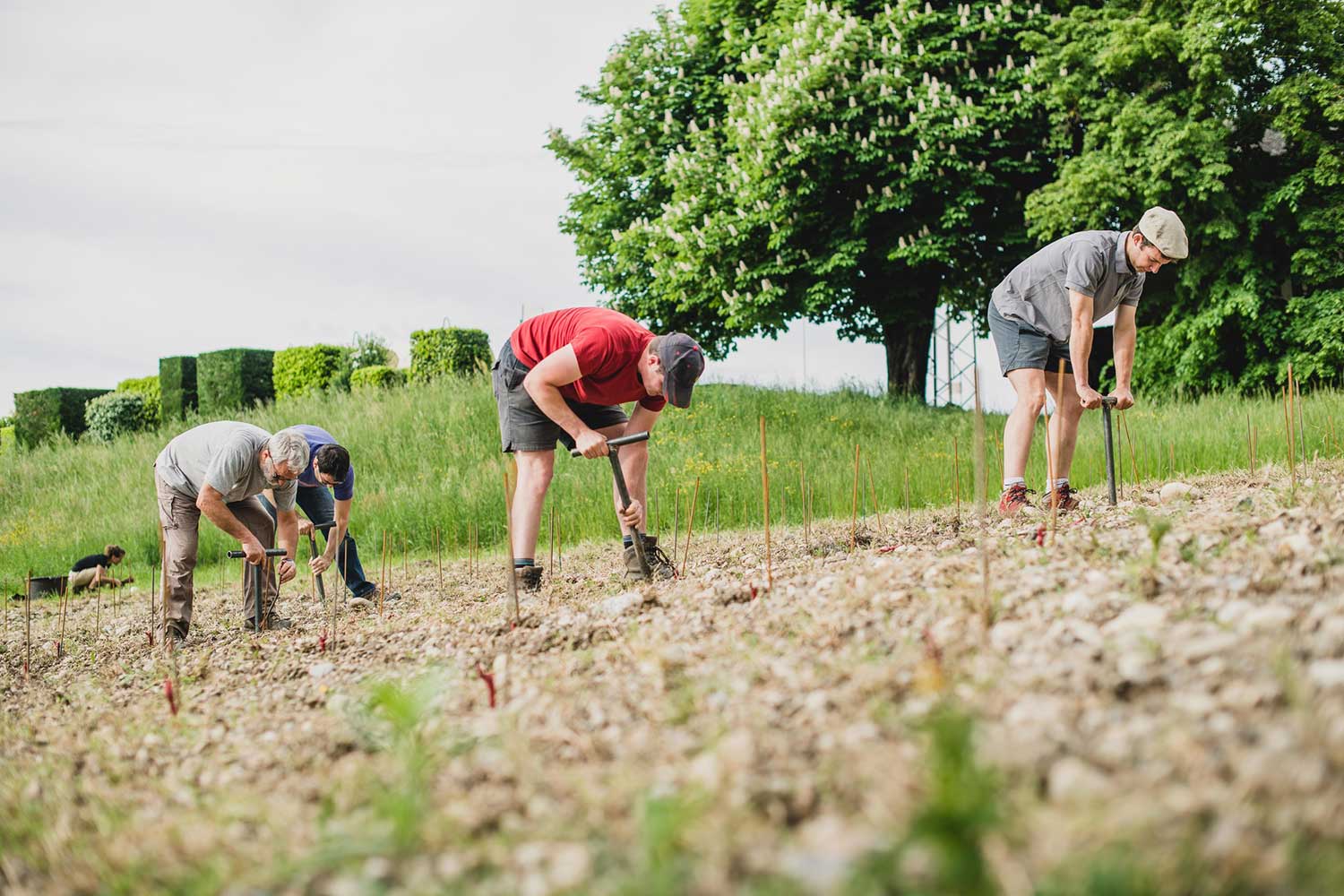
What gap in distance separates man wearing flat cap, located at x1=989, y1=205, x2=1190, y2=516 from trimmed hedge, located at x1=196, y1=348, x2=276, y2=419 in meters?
14.0

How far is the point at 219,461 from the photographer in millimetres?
4500

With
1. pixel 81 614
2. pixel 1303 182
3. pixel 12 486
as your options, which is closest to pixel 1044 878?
pixel 81 614

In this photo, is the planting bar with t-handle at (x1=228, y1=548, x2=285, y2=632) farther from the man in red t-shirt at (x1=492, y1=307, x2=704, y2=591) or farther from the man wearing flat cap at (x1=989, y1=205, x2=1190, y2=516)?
the man wearing flat cap at (x1=989, y1=205, x2=1190, y2=516)

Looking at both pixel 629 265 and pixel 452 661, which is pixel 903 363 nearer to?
pixel 629 265

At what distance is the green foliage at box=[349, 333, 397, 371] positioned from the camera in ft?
53.1

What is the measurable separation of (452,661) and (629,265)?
12.2 metres

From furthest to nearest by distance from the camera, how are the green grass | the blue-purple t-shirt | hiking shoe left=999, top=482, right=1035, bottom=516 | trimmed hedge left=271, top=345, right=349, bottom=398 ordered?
trimmed hedge left=271, top=345, right=349, bottom=398
the green grass
the blue-purple t-shirt
hiking shoe left=999, top=482, right=1035, bottom=516

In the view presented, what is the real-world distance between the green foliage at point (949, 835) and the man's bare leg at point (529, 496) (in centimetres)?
343

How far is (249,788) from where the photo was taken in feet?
6.34

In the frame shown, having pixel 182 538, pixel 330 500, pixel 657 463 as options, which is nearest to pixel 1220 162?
pixel 657 463

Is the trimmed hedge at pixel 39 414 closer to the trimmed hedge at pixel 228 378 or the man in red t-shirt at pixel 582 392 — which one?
the trimmed hedge at pixel 228 378

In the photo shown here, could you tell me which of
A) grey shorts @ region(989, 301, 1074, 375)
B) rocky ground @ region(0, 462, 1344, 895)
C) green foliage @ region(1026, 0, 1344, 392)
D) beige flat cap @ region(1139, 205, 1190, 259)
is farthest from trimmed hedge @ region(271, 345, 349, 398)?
beige flat cap @ region(1139, 205, 1190, 259)

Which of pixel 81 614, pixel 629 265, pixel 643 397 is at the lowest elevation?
pixel 81 614

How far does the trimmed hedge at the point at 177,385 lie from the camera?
661 inches
